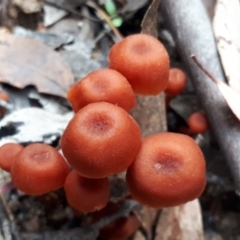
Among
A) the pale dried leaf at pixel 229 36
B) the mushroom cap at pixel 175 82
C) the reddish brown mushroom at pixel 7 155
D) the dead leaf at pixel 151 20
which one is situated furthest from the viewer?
the mushroom cap at pixel 175 82

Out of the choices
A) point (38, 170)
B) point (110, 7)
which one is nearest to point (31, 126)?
point (38, 170)

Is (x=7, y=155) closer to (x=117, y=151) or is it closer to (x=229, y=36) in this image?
(x=117, y=151)

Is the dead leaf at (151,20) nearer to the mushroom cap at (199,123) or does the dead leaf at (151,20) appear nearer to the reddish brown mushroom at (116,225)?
the mushroom cap at (199,123)

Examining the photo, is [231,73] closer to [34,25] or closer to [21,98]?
[21,98]

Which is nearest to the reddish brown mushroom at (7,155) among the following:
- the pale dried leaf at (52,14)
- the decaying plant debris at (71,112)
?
the decaying plant debris at (71,112)

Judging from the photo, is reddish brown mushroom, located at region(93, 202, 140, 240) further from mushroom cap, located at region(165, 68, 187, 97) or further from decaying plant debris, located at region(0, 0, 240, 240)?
mushroom cap, located at region(165, 68, 187, 97)
